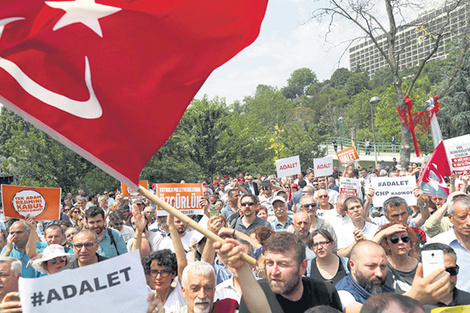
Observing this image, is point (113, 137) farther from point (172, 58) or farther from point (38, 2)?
point (38, 2)

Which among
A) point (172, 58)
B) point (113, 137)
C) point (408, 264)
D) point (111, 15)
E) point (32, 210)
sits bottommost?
point (408, 264)

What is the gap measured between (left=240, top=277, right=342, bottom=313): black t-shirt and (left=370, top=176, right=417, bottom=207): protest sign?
5.04m

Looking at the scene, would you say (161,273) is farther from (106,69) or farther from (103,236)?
(106,69)

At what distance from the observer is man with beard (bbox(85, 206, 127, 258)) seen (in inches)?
231

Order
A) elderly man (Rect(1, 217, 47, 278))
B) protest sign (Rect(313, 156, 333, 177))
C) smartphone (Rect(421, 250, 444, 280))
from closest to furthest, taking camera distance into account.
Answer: smartphone (Rect(421, 250, 444, 280)) → elderly man (Rect(1, 217, 47, 278)) → protest sign (Rect(313, 156, 333, 177))

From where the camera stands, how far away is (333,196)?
11312 mm

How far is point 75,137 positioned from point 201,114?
30.0m

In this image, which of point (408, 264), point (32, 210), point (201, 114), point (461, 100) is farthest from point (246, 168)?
point (408, 264)

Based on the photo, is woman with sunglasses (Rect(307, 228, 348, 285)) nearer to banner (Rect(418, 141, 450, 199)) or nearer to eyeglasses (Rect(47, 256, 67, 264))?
eyeglasses (Rect(47, 256, 67, 264))

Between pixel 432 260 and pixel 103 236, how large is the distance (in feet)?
14.8

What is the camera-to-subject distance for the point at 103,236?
5.94 meters

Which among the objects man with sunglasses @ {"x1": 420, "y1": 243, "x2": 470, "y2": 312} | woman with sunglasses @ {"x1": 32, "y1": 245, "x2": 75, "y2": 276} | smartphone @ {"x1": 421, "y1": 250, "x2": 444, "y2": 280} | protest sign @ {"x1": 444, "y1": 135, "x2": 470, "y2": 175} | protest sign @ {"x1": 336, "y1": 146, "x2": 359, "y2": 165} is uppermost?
protest sign @ {"x1": 336, "y1": 146, "x2": 359, "y2": 165}

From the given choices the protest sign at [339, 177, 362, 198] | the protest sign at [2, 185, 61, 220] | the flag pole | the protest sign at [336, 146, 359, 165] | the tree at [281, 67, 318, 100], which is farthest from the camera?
the tree at [281, 67, 318, 100]

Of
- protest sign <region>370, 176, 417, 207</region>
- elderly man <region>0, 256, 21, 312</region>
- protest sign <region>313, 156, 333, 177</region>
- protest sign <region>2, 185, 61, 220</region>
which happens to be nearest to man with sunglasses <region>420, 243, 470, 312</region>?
elderly man <region>0, 256, 21, 312</region>
